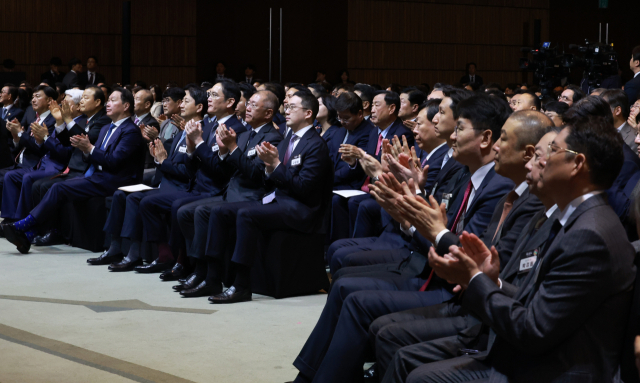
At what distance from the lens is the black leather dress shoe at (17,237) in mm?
5773

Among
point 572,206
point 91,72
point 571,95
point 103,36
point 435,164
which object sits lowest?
point 435,164

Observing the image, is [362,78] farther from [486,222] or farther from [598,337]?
[598,337]

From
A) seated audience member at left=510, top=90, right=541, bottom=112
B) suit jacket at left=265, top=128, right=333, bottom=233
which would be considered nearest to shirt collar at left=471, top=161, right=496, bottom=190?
suit jacket at left=265, top=128, right=333, bottom=233

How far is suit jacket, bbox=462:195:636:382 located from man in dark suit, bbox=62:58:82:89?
33.3 ft

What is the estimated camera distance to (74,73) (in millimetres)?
11164

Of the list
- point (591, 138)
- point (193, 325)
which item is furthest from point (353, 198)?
point (591, 138)

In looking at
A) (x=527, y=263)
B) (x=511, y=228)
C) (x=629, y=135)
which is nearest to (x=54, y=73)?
(x=629, y=135)

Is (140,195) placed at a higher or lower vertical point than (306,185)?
lower

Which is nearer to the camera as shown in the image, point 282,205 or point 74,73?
point 282,205

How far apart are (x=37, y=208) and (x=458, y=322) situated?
4.40 meters

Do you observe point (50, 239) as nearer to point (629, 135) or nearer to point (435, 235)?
point (629, 135)

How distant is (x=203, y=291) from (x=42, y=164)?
9.73 ft

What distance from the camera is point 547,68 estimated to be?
8.10 meters

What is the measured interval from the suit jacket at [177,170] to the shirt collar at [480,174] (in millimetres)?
2817
